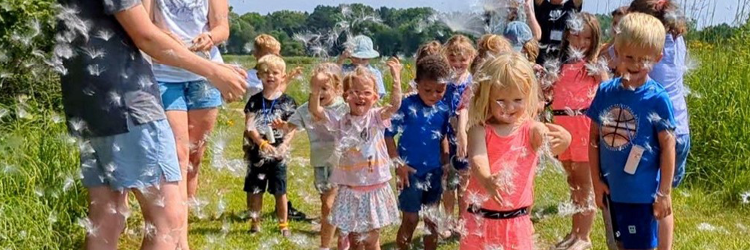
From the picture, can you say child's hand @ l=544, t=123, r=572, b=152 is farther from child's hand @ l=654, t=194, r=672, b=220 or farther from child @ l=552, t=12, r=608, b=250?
child @ l=552, t=12, r=608, b=250

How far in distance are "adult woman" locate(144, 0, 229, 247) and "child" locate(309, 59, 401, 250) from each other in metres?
0.65

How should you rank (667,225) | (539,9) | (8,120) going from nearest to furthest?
(667,225)
(8,120)
(539,9)

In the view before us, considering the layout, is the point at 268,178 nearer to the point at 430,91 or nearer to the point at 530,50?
the point at 430,91

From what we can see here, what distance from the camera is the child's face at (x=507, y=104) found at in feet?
11.3

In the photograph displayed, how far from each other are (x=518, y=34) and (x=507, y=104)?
7.86 ft

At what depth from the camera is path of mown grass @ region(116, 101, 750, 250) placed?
5145 millimetres

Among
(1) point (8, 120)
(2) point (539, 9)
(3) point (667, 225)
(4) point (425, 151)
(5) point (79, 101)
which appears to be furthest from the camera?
(2) point (539, 9)

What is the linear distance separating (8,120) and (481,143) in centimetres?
286

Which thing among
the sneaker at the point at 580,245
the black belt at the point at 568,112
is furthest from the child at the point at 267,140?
the sneaker at the point at 580,245

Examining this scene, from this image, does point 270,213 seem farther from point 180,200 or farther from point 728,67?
point 728,67

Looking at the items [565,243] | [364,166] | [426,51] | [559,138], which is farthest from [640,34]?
[565,243]

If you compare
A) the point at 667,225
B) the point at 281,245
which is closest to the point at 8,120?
the point at 281,245

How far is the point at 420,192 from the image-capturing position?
15.2 ft

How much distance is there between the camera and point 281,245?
5.18 meters
